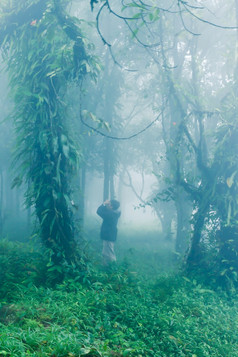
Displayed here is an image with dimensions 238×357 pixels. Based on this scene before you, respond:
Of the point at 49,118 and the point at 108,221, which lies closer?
the point at 49,118

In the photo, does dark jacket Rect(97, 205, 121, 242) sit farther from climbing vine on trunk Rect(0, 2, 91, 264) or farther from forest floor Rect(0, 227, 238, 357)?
climbing vine on trunk Rect(0, 2, 91, 264)

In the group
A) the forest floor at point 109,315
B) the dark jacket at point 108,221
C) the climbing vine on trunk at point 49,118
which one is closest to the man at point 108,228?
the dark jacket at point 108,221

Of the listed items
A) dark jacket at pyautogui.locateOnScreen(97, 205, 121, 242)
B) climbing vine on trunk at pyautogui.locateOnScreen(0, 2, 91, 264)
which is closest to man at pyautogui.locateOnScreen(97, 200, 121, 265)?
dark jacket at pyautogui.locateOnScreen(97, 205, 121, 242)

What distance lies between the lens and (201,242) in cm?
813

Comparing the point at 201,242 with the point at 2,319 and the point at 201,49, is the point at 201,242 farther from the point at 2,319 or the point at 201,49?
the point at 201,49

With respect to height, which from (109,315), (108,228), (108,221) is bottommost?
(109,315)

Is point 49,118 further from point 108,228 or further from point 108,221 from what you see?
point 108,228

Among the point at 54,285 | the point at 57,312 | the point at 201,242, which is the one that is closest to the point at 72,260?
the point at 54,285

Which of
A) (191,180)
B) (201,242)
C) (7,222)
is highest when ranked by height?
(191,180)

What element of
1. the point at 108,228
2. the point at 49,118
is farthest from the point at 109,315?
the point at 108,228

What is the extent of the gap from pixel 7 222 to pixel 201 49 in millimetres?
13967

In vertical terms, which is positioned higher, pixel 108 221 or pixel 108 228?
pixel 108 221

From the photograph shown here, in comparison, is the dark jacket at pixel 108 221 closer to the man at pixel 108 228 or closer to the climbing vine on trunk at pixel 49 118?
the man at pixel 108 228

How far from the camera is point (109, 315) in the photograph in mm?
4809
